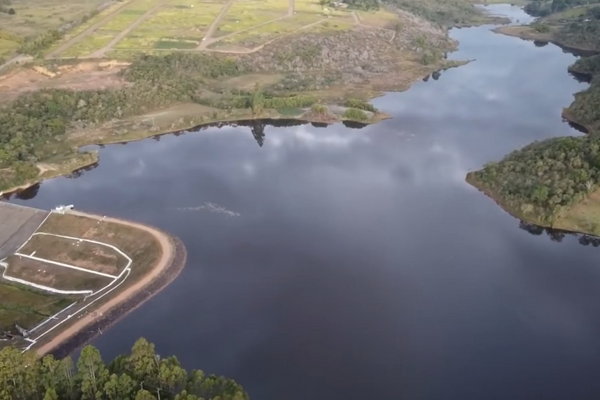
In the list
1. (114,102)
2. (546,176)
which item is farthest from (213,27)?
(546,176)

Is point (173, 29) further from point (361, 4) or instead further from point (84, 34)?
point (361, 4)

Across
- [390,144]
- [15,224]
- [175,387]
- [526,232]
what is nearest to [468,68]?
[390,144]

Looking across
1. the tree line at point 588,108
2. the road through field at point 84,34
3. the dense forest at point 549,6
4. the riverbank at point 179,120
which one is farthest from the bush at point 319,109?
the dense forest at point 549,6

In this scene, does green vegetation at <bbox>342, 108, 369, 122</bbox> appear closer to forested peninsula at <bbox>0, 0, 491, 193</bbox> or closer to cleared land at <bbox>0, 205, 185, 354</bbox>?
forested peninsula at <bbox>0, 0, 491, 193</bbox>

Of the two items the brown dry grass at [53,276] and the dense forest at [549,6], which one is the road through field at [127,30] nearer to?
the brown dry grass at [53,276]

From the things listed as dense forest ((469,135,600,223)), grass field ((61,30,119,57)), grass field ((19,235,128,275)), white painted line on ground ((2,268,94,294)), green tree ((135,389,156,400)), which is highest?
grass field ((61,30,119,57))

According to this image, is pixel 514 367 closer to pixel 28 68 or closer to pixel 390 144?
pixel 390 144

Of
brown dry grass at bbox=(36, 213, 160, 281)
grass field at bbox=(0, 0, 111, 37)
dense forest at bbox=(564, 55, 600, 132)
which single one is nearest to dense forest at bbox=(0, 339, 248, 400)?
brown dry grass at bbox=(36, 213, 160, 281)
